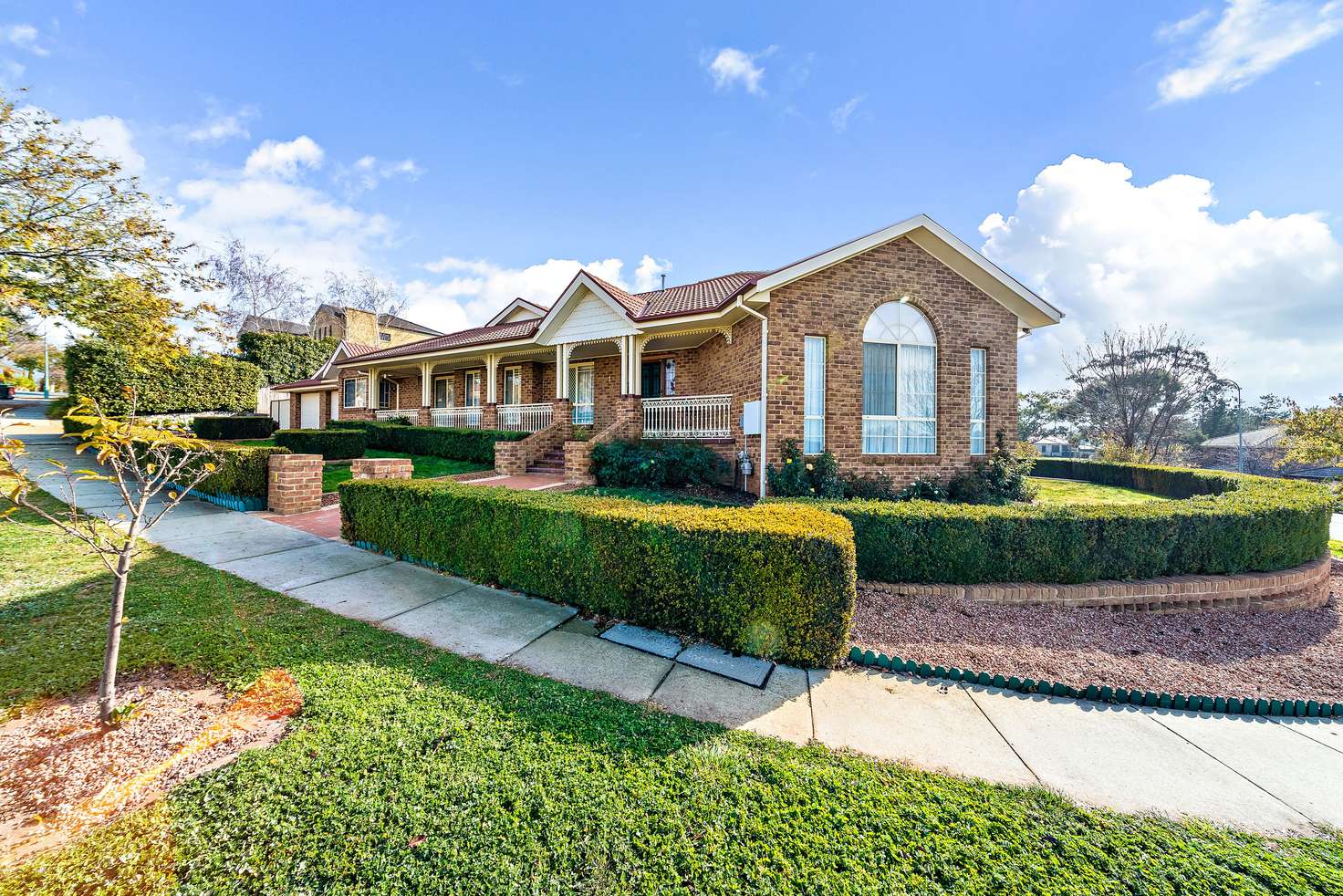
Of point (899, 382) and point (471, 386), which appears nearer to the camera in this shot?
point (899, 382)

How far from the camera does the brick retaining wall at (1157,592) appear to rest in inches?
251

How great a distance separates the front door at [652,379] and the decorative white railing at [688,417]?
2.77 meters

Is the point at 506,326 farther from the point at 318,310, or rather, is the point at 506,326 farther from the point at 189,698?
the point at 318,310

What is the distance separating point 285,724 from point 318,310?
4235cm

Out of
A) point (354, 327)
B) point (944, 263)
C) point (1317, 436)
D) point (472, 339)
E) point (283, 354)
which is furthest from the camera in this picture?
point (354, 327)

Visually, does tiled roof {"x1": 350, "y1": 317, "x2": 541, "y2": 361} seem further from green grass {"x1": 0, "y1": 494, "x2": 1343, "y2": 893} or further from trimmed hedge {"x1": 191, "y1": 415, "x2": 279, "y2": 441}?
green grass {"x1": 0, "y1": 494, "x2": 1343, "y2": 893}

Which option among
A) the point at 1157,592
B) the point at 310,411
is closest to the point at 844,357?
the point at 1157,592

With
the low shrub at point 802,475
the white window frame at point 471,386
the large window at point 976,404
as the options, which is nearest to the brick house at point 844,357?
the large window at point 976,404

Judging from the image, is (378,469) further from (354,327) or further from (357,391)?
(354,327)

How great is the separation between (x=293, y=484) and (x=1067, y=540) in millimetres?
12185

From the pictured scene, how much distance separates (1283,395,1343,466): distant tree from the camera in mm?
12633

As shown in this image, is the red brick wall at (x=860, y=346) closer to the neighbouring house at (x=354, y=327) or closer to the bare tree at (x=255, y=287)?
the neighbouring house at (x=354, y=327)

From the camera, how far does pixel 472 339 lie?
17.2m

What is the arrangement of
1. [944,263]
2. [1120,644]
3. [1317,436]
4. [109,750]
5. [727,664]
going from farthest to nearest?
[1317,436], [944,263], [1120,644], [727,664], [109,750]
